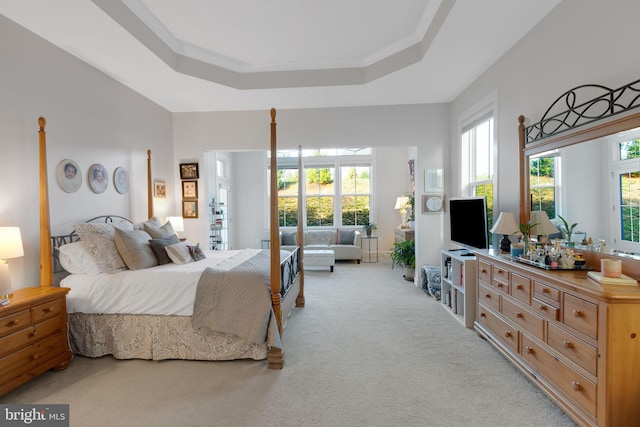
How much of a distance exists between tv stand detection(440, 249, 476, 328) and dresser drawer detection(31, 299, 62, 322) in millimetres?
3880

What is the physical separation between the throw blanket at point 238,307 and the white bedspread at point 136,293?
0.13m

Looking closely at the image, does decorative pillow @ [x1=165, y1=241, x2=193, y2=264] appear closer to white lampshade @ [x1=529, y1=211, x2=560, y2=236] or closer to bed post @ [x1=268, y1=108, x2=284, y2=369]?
bed post @ [x1=268, y1=108, x2=284, y2=369]

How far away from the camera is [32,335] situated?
240cm

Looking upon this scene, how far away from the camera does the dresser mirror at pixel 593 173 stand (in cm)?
198

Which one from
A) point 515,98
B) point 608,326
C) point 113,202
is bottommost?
point 608,326

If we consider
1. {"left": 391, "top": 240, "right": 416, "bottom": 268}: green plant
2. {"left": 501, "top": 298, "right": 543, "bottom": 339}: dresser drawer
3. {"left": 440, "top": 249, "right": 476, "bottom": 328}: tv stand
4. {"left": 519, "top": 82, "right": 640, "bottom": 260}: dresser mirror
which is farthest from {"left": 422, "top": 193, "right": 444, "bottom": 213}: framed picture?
{"left": 501, "top": 298, "right": 543, "bottom": 339}: dresser drawer

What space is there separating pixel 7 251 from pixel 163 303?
1.16 meters

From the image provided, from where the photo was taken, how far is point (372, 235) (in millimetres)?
7996

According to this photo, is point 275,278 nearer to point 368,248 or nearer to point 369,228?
point 369,228

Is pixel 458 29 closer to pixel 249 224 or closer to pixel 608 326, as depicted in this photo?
pixel 608 326

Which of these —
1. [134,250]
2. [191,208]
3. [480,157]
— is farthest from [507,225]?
[191,208]

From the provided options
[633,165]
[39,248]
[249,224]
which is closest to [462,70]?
[633,165]

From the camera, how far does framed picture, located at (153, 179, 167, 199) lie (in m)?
4.79

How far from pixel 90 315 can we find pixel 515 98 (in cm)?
465
